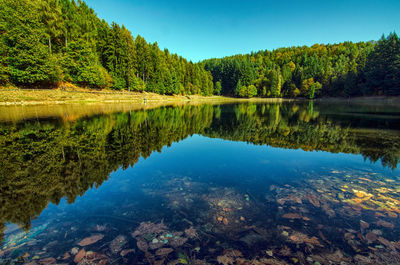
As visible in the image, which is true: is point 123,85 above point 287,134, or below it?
above

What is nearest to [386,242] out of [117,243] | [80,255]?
[117,243]

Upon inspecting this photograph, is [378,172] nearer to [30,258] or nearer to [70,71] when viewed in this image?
[30,258]

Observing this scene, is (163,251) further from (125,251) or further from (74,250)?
(74,250)

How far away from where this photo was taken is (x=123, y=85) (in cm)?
5441

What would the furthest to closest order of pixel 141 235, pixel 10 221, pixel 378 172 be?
pixel 378 172 → pixel 10 221 → pixel 141 235

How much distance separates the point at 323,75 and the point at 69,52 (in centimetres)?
10853

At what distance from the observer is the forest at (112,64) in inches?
1311

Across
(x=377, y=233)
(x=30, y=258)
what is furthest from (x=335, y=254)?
(x=30, y=258)

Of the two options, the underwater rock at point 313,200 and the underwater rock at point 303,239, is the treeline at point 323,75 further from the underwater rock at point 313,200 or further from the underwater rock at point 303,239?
the underwater rock at point 303,239

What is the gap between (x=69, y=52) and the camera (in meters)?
43.4

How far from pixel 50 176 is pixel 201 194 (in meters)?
5.06

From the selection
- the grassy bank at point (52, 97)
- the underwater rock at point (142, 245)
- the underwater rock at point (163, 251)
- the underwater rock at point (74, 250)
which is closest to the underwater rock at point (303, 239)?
the underwater rock at point (163, 251)

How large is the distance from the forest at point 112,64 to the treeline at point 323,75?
33 centimetres

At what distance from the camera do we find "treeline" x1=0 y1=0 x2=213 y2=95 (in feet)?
106
